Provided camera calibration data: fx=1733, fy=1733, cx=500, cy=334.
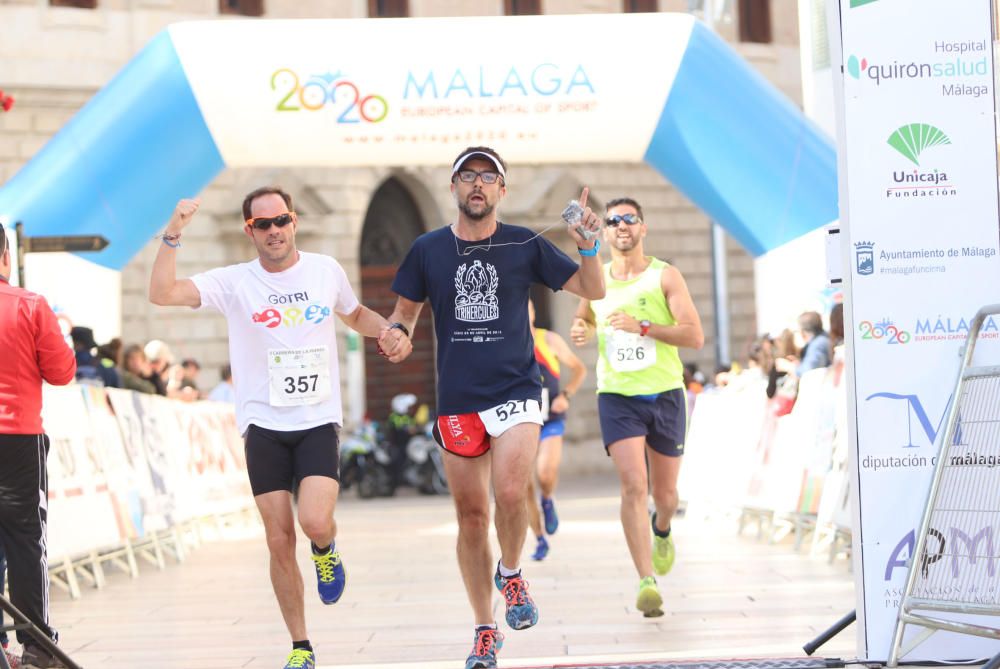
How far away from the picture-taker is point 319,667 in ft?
25.4

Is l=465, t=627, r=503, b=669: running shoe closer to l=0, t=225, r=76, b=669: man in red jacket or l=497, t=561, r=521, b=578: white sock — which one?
l=497, t=561, r=521, b=578: white sock

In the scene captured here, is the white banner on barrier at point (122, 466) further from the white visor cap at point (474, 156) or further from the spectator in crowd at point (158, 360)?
the white visor cap at point (474, 156)

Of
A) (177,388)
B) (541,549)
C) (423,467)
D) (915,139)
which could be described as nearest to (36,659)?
(915,139)

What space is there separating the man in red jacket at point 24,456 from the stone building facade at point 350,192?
15.8 m

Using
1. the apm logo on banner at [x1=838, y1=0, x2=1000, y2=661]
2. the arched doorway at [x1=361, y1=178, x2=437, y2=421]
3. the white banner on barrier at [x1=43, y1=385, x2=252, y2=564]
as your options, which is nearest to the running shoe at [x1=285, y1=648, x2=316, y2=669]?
the apm logo on banner at [x1=838, y1=0, x2=1000, y2=661]

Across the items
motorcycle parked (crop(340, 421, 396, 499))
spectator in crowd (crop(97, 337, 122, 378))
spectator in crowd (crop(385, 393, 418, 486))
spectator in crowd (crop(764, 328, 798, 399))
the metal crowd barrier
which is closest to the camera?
the metal crowd barrier

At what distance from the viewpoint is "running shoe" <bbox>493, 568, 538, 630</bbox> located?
22.4 ft

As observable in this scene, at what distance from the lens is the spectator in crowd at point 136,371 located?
1494cm

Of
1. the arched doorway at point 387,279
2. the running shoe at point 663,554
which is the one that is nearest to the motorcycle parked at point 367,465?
the arched doorway at point 387,279

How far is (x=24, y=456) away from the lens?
753 centimetres

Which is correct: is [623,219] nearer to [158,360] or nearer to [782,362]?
[782,362]

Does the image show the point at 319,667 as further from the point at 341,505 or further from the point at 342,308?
the point at 341,505

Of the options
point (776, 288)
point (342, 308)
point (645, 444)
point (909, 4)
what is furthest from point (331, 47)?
point (909, 4)

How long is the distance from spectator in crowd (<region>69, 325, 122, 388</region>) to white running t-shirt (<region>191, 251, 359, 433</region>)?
5766 millimetres
